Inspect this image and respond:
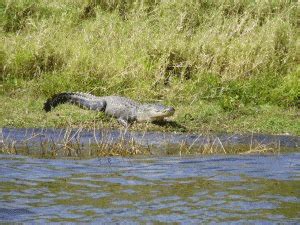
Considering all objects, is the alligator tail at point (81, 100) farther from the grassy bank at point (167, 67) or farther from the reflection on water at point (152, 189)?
the reflection on water at point (152, 189)

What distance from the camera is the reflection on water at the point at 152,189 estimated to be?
6059 millimetres

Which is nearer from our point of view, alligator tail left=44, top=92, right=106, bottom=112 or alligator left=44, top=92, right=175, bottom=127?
alligator left=44, top=92, right=175, bottom=127

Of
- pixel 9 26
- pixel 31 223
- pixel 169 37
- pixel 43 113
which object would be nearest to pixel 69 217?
pixel 31 223

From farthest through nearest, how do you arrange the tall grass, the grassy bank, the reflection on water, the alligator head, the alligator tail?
1. the tall grass
2. the alligator tail
3. the grassy bank
4. the alligator head
5. the reflection on water

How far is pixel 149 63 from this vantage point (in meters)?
12.8

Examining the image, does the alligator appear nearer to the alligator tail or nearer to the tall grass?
the alligator tail

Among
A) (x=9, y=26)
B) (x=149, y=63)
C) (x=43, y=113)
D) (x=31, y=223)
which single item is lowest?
(x=31, y=223)

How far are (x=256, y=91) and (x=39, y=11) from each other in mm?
5460

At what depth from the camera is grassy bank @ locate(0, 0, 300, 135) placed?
11.5 m

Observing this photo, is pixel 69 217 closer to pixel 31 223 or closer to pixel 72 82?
pixel 31 223

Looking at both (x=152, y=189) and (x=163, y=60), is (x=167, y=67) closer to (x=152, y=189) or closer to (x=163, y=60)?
(x=163, y=60)

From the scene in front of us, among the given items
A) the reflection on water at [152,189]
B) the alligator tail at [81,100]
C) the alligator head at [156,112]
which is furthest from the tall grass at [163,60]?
the reflection on water at [152,189]

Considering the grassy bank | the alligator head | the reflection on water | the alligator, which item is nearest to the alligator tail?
the alligator

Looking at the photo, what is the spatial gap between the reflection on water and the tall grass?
3.62 metres
